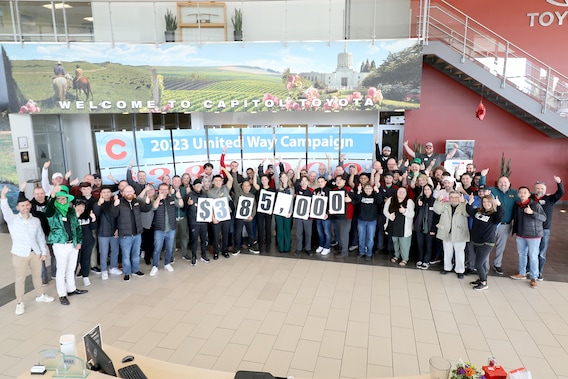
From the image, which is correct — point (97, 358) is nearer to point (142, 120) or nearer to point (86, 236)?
point (86, 236)

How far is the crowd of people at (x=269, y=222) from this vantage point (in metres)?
6.34

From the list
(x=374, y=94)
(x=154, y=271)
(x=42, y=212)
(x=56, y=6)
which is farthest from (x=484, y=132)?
(x=56, y=6)

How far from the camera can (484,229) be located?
21.4 ft

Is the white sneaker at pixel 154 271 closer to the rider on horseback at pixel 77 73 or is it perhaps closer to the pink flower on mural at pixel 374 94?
the rider on horseback at pixel 77 73

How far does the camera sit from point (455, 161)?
11445 mm

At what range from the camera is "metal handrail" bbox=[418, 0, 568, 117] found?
10.2 metres

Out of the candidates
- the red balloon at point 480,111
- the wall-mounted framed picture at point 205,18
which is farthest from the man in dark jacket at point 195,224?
the red balloon at point 480,111

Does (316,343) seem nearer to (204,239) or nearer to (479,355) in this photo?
(479,355)

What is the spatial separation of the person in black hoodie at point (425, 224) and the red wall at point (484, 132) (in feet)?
15.3

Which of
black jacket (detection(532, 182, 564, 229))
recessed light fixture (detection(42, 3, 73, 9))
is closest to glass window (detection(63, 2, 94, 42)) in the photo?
recessed light fixture (detection(42, 3, 73, 9))

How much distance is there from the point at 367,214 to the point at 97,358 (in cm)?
573

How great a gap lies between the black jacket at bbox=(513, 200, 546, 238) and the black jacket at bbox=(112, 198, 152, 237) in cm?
673

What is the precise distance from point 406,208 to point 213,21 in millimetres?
7319

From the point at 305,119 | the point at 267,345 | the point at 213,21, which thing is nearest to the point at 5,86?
the point at 213,21
